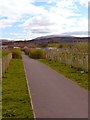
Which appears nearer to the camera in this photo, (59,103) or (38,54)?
(59,103)

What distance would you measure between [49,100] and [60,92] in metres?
1.77

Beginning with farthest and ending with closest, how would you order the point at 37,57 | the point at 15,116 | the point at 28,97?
the point at 37,57, the point at 28,97, the point at 15,116

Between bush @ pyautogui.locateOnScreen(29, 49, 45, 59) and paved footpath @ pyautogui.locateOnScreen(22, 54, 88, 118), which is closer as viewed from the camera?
paved footpath @ pyautogui.locateOnScreen(22, 54, 88, 118)

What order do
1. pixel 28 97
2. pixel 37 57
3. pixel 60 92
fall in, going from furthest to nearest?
1. pixel 37 57
2. pixel 60 92
3. pixel 28 97

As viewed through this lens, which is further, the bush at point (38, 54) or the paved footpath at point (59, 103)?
the bush at point (38, 54)

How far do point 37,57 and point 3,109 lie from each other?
5092 centimetres

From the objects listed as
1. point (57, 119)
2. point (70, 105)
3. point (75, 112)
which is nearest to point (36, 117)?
point (57, 119)

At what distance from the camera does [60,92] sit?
12211 mm

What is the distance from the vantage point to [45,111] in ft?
28.7

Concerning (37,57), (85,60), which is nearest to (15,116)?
(85,60)

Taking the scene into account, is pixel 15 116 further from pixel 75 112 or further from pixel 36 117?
pixel 75 112

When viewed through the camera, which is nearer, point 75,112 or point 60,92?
point 75,112

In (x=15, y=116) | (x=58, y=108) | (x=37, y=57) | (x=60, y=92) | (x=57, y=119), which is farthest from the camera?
(x=37, y=57)

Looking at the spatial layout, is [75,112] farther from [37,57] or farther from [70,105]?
[37,57]
